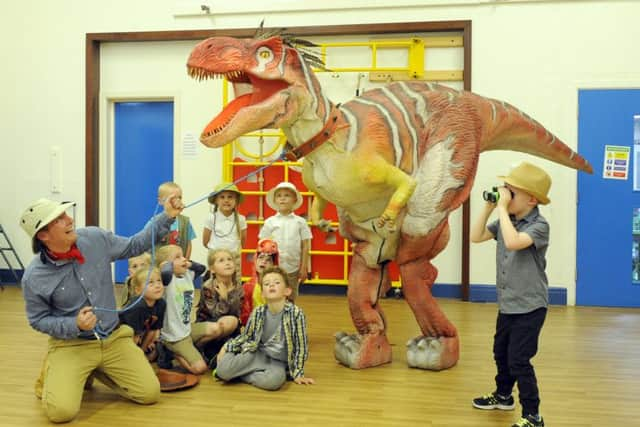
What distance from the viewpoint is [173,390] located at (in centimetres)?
283

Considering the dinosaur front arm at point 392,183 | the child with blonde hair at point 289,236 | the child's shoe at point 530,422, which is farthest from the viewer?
the child with blonde hair at point 289,236

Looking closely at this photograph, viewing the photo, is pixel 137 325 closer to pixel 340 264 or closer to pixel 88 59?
pixel 340 264

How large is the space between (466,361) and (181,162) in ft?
11.0

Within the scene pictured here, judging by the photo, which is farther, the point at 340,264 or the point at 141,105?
the point at 141,105

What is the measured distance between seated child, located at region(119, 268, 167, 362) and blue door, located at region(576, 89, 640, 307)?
3.57 metres

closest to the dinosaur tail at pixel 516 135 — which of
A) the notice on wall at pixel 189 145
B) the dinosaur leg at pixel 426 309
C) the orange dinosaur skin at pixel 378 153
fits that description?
the orange dinosaur skin at pixel 378 153

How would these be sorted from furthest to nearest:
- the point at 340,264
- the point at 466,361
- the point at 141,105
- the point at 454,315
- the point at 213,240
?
the point at 141,105 < the point at 340,264 < the point at 454,315 < the point at 213,240 < the point at 466,361

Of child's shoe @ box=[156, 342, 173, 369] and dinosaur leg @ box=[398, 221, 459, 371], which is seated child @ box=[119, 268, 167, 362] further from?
dinosaur leg @ box=[398, 221, 459, 371]

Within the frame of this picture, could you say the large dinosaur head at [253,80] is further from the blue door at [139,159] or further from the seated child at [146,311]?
the blue door at [139,159]

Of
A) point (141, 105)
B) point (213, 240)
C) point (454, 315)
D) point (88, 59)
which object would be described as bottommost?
point (454, 315)

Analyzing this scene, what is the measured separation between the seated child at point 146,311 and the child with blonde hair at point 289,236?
1019mm

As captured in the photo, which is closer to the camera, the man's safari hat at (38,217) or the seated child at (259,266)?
the man's safari hat at (38,217)

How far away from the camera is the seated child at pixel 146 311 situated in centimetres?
286

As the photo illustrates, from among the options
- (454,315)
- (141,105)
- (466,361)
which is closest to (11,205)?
(141,105)
